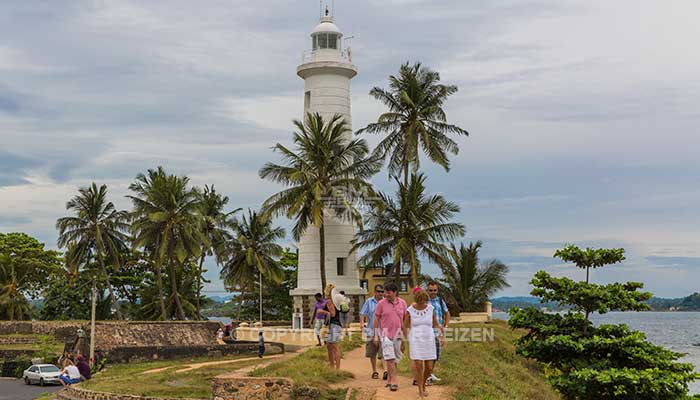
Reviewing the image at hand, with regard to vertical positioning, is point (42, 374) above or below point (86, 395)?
above

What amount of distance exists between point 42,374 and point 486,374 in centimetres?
1877

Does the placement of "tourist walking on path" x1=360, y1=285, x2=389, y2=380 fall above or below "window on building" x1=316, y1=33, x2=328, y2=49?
below

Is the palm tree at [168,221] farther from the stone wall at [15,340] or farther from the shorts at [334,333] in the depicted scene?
the shorts at [334,333]

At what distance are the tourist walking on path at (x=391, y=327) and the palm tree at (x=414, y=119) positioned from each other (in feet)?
87.3

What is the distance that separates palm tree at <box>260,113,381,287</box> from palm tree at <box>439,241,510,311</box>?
892 centimetres

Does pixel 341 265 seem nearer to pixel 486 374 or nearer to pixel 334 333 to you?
pixel 486 374

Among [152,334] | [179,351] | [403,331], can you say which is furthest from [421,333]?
[152,334]

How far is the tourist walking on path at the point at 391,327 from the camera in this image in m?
13.7

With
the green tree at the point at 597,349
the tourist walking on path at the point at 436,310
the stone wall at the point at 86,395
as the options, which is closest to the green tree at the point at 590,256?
the green tree at the point at 597,349

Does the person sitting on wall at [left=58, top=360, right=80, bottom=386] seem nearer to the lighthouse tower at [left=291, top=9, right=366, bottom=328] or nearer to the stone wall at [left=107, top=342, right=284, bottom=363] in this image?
the stone wall at [left=107, top=342, right=284, bottom=363]

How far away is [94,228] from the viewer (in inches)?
2068

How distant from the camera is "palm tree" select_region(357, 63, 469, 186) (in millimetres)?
40562

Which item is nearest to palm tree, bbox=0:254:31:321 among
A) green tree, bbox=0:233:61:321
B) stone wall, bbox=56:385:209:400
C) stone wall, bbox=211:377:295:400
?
green tree, bbox=0:233:61:321

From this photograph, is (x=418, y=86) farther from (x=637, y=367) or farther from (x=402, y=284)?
(x=637, y=367)
